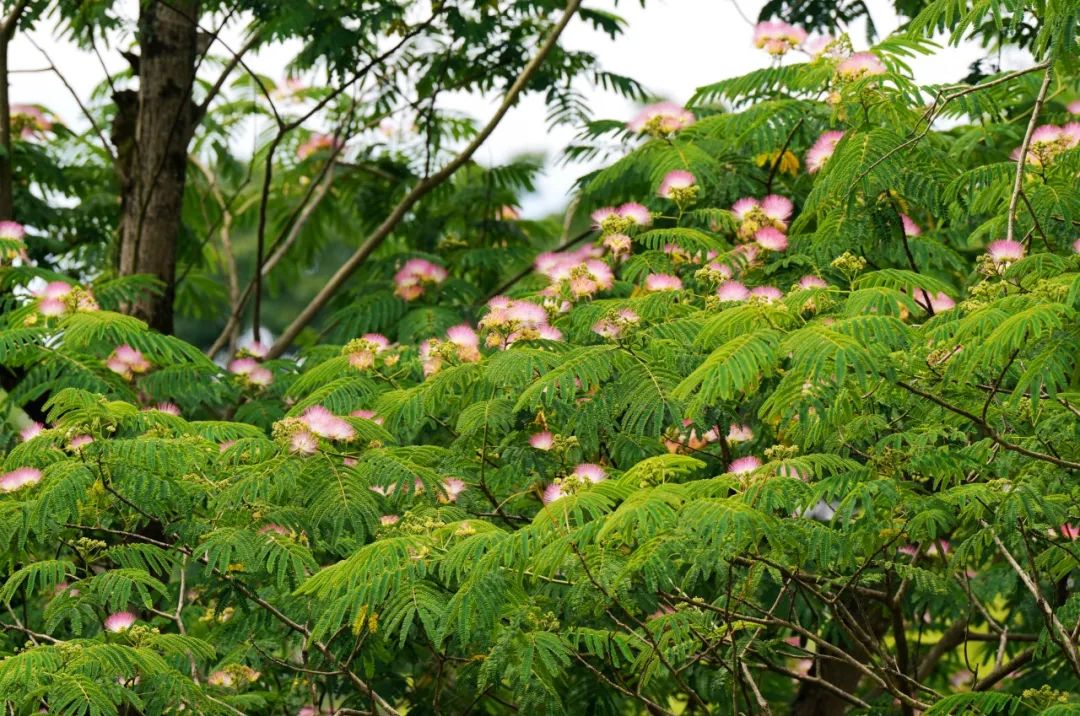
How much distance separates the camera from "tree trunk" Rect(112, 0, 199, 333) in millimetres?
7609

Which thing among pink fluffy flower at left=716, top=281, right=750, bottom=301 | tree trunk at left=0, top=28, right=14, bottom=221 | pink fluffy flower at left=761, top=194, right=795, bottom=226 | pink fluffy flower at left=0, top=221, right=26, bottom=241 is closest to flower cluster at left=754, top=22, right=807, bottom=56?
pink fluffy flower at left=761, top=194, right=795, bottom=226

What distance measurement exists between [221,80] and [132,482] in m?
3.19

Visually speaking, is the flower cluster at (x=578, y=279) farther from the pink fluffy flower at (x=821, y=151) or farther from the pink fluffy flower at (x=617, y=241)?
the pink fluffy flower at (x=821, y=151)

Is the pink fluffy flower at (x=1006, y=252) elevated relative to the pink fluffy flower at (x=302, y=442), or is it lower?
elevated

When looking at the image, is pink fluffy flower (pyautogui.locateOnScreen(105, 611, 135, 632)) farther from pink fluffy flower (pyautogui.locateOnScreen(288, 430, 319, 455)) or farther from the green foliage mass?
pink fluffy flower (pyautogui.locateOnScreen(288, 430, 319, 455))

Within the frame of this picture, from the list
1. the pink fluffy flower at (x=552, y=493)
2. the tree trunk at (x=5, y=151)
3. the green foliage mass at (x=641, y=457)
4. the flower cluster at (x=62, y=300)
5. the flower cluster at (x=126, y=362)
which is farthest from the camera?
the tree trunk at (x=5, y=151)

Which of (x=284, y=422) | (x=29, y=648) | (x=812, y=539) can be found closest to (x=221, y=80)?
(x=284, y=422)

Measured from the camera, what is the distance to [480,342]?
5617 millimetres

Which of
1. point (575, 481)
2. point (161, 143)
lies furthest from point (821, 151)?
point (161, 143)

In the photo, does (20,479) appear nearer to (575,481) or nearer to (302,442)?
(302,442)

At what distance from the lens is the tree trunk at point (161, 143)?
761 cm

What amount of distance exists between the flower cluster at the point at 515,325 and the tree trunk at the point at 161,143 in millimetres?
2954

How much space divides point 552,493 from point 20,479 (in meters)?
1.57

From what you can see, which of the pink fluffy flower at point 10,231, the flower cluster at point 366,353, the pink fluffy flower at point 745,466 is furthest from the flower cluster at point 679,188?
the pink fluffy flower at point 10,231
